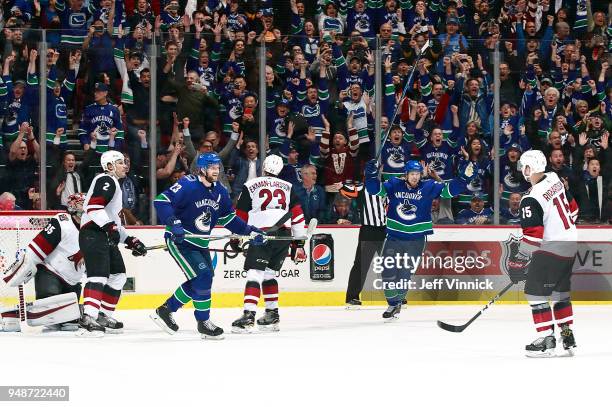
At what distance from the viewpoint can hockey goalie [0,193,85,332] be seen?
8.78 meters

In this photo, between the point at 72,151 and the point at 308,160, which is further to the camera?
the point at 308,160

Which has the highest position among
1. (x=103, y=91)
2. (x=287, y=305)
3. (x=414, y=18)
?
(x=414, y=18)

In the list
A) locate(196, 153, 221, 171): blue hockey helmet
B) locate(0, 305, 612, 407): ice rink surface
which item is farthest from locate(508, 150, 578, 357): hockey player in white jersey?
locate(196, 153, 221, 171): blue hockey helmet

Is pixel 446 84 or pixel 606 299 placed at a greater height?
pixel 446 84

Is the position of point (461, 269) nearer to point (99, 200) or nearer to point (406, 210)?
point (406, 210)

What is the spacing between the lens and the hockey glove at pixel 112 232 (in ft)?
28.8

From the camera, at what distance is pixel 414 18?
14.1 metres

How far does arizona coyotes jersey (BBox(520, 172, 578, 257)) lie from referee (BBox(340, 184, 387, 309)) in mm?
4118

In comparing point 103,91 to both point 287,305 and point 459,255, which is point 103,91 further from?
point 459,255

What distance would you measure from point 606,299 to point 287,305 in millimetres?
3036

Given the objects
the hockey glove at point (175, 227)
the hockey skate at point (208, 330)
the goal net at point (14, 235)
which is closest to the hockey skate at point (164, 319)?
the hockey skate at point (208, 330)

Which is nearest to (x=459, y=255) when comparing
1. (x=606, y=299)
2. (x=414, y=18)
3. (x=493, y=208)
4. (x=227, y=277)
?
(x=493, y=208)

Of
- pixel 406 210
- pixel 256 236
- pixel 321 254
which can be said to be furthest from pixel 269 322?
pixel 321 254

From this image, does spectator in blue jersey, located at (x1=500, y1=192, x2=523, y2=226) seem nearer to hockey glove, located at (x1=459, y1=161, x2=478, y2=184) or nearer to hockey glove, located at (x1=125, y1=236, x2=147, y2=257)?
hockey glove, located at (x1=459, y1=161, x2=478, y2=184)
